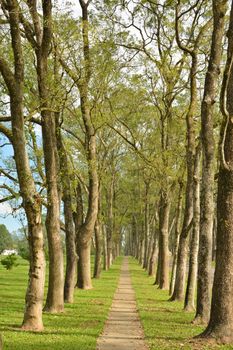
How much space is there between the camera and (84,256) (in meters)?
28.4

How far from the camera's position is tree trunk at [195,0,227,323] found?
1481 cm

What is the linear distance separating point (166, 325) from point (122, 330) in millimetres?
1674

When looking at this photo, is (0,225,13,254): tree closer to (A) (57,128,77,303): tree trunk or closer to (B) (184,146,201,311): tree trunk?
(A) (57,128,77,303): tree trunk

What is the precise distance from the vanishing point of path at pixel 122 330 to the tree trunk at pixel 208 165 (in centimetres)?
228

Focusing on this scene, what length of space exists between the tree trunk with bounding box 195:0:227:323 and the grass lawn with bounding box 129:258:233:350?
1.23 m

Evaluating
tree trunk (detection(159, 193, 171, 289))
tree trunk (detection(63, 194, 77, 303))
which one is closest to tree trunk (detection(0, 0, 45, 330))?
tree trunk (detection(63, 194, 77, 303))

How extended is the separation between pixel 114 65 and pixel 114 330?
12700mm

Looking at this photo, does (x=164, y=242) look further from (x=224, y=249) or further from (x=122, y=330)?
(x=224, y=249)

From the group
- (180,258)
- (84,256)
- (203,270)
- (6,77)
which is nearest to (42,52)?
(6,77)

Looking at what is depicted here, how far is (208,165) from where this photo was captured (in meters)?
15.0

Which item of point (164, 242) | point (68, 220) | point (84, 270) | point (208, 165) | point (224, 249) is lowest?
point (84, 270)

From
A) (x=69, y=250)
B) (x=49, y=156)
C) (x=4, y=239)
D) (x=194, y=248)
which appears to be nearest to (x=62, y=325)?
(x=49, y=156)

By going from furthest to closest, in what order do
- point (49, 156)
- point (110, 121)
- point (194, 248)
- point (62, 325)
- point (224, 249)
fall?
point (110, 121)
point (194, 248)
point (49, 156)
point (62, 325)
point (224, 249)

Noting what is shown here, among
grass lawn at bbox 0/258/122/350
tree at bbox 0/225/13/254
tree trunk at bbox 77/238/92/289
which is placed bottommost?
grass lawn at bbox 0/258/122/350
